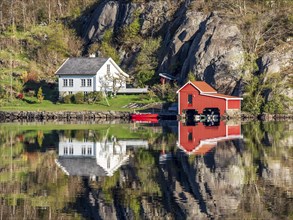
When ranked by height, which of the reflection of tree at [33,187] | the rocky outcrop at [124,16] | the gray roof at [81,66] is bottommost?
the reflection of tree at [33,187]

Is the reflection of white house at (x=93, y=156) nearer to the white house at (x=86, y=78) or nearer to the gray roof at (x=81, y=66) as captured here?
the white house at (x=86, y=78)

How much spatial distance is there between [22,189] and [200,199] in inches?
287

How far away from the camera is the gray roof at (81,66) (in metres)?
97.7

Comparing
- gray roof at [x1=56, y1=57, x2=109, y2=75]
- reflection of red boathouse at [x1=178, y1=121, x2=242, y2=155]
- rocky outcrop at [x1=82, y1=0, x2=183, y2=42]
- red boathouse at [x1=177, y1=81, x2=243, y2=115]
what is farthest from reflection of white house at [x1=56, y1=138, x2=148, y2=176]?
rocky outcrop at [x1=82, y1=0, x2=183, y2=42]

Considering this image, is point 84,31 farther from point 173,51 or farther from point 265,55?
point 265,55

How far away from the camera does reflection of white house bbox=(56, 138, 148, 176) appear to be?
Answer: 114 ft

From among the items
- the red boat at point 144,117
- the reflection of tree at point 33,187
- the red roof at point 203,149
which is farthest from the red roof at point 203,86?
the reflection of tree at point 33,187

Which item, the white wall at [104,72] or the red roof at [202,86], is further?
the white wall at [104,72]

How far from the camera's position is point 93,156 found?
4100 cm

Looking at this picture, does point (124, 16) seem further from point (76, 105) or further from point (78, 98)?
point (76, 105)

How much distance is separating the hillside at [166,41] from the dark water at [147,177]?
118ft

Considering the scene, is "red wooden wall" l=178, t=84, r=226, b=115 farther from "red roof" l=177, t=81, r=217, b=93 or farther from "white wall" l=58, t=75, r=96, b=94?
"white wall" l=58, t=75, r=96, b=94

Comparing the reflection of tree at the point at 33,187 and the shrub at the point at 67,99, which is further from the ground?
the shrub at the point at 67,99

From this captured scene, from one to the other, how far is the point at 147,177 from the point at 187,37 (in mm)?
70953
